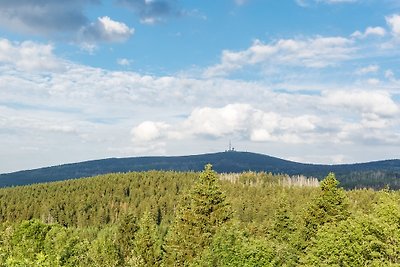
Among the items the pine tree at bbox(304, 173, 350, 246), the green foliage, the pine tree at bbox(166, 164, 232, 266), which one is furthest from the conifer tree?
the green foliage

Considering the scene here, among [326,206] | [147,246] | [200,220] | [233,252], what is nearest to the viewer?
[233,252]

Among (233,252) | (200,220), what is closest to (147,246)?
(200,220)

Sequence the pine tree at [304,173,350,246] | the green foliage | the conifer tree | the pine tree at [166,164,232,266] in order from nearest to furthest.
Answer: the green foliage < the pine tree at [166,164,232,266] < the pine tree at [304,173,350,246] < the conifer tree

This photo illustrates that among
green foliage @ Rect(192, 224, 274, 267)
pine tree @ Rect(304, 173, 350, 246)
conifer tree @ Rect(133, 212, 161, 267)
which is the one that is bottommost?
conifer tree @ Rect(133, 212, 161, 267)

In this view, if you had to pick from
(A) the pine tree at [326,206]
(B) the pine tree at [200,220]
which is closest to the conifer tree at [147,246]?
(B) the pine tree at [200,220]

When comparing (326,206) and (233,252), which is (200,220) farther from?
(326,206)

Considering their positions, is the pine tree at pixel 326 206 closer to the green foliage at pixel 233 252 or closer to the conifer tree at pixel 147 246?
the green foliage at pixel 233 252

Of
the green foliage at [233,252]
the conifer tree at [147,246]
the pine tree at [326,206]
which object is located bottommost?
the conifer tree at [147,246]

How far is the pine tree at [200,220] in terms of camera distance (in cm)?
4653

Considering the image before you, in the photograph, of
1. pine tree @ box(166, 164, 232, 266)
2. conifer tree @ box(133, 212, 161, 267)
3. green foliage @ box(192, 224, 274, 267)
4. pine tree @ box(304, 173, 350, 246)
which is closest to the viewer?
green foliage @ box(192, 224, 274, 267)

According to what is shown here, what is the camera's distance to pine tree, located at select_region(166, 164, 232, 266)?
153 ft

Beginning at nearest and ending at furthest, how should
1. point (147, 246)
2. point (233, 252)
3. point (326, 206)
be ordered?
1. point (233, 252)
2. point (326, 206)
3. point (147, 246)

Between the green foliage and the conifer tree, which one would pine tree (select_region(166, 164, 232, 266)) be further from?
the conifer tree

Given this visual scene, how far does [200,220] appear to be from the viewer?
46969 mm
